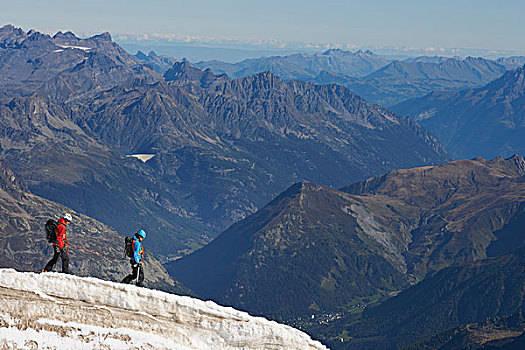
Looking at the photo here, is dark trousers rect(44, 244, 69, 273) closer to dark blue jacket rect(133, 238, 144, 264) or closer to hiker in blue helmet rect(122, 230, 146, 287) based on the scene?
hiker in blue helmet rect(122, 230, 146, 287)

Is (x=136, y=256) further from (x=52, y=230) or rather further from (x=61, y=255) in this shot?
(x=52, y=230)

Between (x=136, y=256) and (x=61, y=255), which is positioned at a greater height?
(x=136, y=256)

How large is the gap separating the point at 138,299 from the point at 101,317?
2.93 metres

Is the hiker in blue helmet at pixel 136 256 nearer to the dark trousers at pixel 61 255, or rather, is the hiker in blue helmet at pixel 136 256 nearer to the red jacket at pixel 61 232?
the dark trousers at pixel 61 255

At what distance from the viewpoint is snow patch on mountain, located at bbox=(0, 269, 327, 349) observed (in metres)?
35.9

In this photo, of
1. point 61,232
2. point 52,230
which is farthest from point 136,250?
point 52,230

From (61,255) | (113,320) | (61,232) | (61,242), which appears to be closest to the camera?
(113,320)

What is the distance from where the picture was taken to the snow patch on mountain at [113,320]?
35906mm

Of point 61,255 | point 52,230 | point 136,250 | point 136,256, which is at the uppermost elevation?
point 52,230

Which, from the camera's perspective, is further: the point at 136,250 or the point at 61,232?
the point at 61,232

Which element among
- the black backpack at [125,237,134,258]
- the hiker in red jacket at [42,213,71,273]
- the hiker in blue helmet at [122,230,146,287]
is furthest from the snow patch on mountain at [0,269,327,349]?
the hiker in red jacket at [42,213,71,273]

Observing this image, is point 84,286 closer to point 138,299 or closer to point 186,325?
point 138,299

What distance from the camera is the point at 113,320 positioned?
37.5 meters

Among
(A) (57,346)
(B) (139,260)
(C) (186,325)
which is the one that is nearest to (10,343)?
(A) (57,346)
